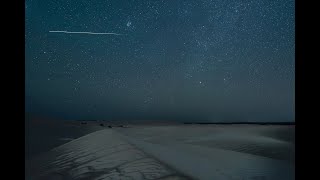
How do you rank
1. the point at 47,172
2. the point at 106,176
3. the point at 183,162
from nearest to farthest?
the point at 106,176, the point at 183,162, the point at 47,172
